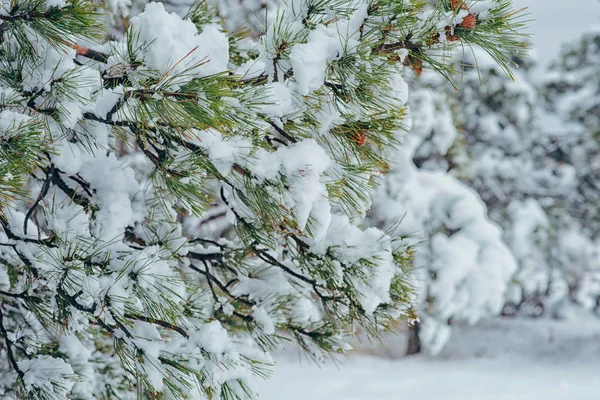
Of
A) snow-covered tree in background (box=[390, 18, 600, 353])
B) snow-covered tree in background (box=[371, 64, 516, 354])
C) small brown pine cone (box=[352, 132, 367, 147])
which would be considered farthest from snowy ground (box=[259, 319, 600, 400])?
small brown pine cone (box=[352, 132, 367, 147])

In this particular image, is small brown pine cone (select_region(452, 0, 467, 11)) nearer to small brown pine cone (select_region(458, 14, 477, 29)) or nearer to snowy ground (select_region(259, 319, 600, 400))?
small brown pine cone (select_region(458, 14, 477, 29))

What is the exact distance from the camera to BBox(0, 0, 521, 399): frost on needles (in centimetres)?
159

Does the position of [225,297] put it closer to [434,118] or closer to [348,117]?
[348,117]

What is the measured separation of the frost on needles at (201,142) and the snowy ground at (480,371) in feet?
14.0

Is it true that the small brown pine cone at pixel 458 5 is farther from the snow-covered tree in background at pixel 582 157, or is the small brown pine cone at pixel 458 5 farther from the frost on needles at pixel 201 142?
the snow-covered tree in background at pixel 582 157

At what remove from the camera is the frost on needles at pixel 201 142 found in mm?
1591

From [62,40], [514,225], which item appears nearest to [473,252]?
[514,225]

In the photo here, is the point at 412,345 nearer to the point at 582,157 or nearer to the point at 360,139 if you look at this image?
the point at 582,157

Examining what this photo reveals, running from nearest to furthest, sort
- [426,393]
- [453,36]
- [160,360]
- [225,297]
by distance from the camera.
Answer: [453,36] → [160,360] → [225,297] → [426,393]

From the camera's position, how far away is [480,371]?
8242mm

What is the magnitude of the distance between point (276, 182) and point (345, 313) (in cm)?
79

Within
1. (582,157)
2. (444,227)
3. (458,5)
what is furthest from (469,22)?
(582,157)

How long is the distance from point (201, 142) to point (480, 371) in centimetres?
772

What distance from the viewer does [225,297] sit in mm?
2447
